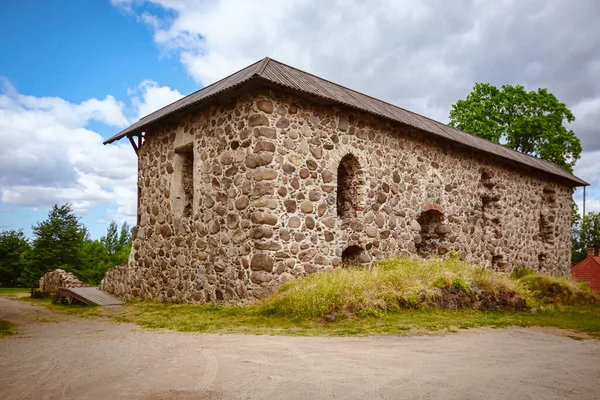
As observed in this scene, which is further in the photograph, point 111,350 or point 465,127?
point 465,127

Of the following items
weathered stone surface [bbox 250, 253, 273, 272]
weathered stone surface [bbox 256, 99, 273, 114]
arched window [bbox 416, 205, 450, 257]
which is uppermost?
weathered stone surface [bbox 256, 99, 273, 114]

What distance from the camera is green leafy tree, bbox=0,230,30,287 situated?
86.6ft

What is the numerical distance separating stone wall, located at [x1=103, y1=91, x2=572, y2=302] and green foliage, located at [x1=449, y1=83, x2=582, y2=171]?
519 inches

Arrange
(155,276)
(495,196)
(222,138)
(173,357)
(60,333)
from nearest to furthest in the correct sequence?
(173,357), (60,333), (222,138), (155,276), (495,196)

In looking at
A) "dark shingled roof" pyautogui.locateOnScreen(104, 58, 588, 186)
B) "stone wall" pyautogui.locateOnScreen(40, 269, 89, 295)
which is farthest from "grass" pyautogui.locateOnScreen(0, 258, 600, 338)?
"stone wall" pyautogui.locateOnScreen(40, 269, 89, 295)

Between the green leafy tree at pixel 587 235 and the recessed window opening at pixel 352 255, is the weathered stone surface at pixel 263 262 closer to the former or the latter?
the recessed window opening at pixel 352 255

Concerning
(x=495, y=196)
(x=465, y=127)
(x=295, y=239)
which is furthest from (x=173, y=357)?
(x=465, y=127)

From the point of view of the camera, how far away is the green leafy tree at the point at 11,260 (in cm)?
2639

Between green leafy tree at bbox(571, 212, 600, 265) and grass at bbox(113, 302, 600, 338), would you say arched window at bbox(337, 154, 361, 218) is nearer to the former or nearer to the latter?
grass at bbox(113, 302, 600, 338)

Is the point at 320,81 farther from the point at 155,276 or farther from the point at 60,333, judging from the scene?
the point at 60,333

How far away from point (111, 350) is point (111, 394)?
5.94 feet

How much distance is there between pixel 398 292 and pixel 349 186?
3.49 metres

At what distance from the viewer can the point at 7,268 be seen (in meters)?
26.4

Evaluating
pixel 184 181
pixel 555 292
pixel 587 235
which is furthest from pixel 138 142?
pixel 587 235
